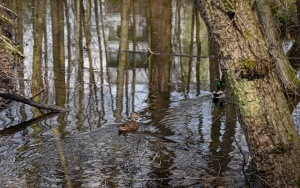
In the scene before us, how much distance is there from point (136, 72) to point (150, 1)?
614cm

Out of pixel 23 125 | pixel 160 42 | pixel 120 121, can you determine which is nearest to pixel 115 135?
pixel 120 121

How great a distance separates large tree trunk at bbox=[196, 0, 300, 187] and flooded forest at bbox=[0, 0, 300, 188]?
1.55 feet

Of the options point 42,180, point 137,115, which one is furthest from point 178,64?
point 42,180

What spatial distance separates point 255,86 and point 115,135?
13.8 ft

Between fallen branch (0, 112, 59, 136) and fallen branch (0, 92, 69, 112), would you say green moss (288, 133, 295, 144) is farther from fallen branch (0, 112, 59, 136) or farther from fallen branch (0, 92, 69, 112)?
fallen branch (0, 92, 69, 112)

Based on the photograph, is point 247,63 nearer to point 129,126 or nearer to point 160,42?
point 129,126

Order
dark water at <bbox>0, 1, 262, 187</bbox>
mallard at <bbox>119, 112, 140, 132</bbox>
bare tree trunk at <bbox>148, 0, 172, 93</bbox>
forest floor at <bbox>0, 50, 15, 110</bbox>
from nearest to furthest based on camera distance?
dark water at <bbox>0, 1, 262, 187</bbox>, mallard at <bbox>119, 112, 140, 132</bbox>, forest floor at <bbox>0, 50, 15, 110</bbox>, bare tree trunk at <bbox>148, 0, 172, 93</bbox>

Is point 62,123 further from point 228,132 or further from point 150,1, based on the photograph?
point 150,1

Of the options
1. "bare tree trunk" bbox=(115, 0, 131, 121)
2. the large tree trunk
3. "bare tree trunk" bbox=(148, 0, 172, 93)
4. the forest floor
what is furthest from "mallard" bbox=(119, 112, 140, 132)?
the large tree trunk

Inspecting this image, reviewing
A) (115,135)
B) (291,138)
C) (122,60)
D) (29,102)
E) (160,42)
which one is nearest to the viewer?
(291,138)

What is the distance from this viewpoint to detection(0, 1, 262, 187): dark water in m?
7.05

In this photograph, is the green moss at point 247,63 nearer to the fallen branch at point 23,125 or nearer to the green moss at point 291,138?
the green moss at point 291,138

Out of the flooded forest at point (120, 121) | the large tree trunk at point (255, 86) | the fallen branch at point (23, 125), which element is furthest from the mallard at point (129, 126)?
the large tree trunk at point (255, 86)

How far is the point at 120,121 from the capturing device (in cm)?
979
